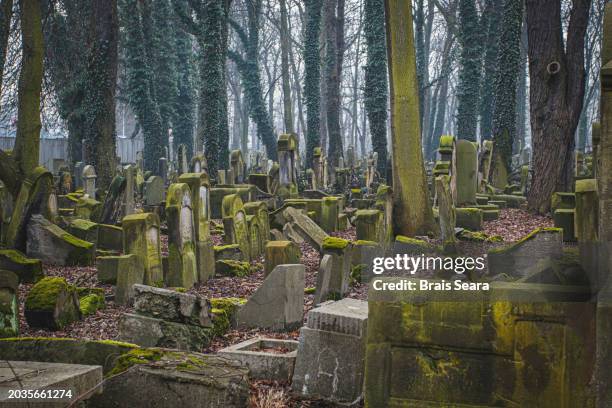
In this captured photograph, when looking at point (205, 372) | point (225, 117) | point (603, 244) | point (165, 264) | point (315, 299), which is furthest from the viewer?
point (225, 117)

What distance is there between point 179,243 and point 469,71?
841 inches

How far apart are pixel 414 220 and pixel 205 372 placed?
27.6 ft

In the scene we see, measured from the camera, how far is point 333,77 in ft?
101

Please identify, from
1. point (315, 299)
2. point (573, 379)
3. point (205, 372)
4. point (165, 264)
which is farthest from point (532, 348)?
point (165, 264)

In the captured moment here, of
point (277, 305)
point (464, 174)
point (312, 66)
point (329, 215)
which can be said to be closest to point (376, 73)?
point (312, 66)

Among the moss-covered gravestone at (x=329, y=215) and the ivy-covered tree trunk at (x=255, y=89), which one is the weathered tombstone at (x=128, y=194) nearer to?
the moss-covered gravestone at (x=329, y=215)

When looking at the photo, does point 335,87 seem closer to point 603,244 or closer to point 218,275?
point 218,275

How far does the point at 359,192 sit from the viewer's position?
21766mm

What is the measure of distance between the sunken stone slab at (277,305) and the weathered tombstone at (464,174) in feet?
28.1

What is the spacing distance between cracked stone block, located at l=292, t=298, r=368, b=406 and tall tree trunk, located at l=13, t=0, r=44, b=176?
10.0 m

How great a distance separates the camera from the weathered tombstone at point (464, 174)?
16438mm

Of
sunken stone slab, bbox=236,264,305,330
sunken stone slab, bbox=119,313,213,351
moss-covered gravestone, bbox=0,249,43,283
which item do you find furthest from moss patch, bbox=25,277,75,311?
moss-covered gravestone, bbox=0,249,43,283

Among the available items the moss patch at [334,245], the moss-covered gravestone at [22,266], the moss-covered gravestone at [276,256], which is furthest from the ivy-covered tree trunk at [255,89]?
the moss patch at [334,245]

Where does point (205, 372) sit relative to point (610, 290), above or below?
below
